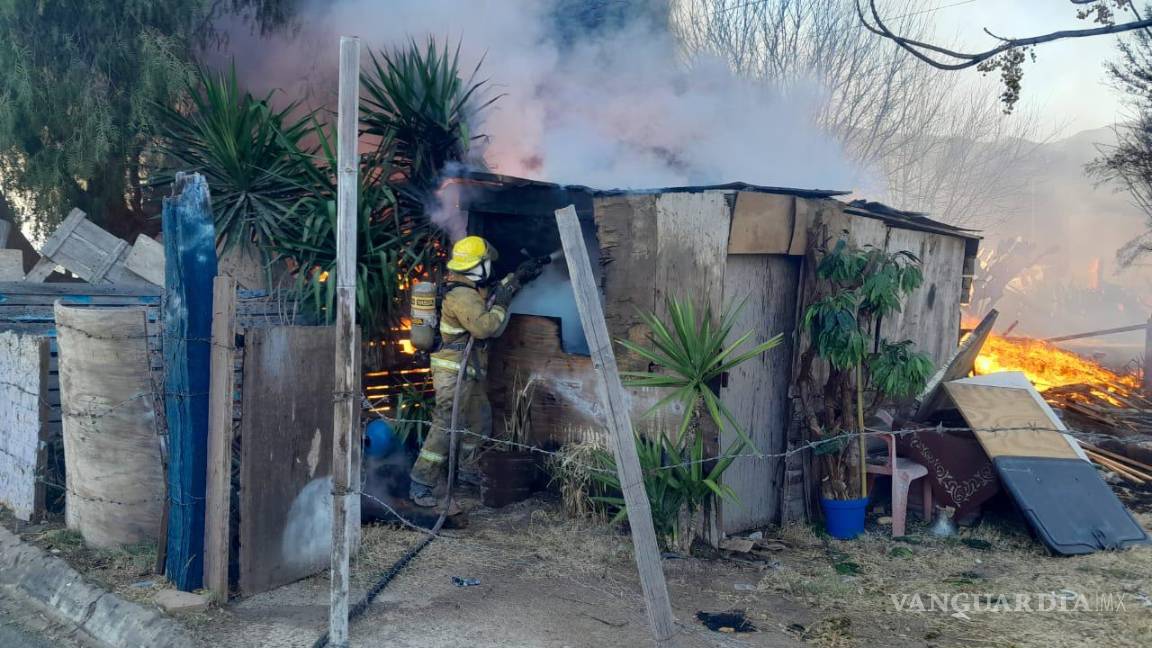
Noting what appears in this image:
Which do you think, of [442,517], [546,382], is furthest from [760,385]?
[442,517]

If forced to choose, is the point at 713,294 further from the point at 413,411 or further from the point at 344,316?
the point at 413,411

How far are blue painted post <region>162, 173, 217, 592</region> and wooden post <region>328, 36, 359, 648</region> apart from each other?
4.18 feet

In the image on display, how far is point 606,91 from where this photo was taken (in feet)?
39.9

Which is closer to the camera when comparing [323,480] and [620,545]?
[323,480]

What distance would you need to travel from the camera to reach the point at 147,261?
8320mm

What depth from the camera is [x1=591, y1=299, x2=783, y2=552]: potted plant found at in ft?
17.7

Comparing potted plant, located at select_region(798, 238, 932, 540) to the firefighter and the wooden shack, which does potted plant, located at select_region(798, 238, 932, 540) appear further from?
the firefighter

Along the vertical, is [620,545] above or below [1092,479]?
below

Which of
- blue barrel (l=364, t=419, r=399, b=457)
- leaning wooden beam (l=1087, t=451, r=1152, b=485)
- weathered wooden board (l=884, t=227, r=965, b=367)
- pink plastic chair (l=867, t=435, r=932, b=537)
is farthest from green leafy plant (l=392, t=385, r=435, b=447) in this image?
leaning wooden beam (l=1087, t=451, r=1152, b=485)

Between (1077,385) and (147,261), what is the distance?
37.8 ft

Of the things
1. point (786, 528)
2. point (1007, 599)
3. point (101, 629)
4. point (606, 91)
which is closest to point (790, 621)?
point (1007, 599)

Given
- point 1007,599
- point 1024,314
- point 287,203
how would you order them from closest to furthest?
point 1007,599
point 287,203
point 1024,314

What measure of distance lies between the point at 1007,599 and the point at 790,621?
1.39 metres

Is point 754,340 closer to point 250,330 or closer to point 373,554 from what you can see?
point 373,554
